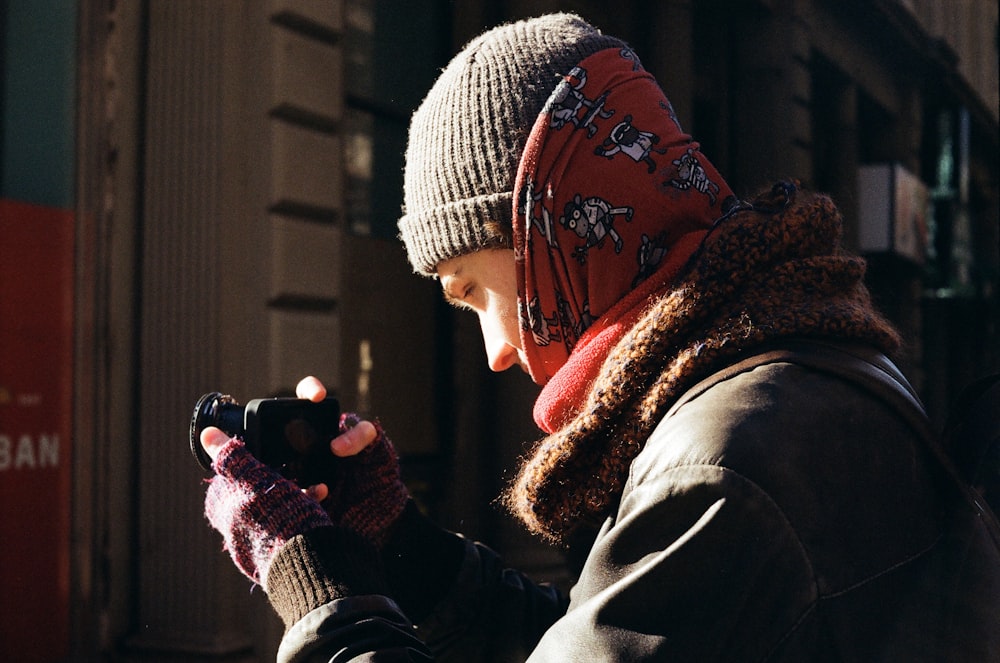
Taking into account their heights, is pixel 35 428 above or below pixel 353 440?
below

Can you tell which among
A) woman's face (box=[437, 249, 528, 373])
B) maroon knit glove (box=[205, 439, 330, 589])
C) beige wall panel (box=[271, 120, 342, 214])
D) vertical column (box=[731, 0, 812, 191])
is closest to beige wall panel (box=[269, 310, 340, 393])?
beige wall panel (box=[271, 120, 342, 214])

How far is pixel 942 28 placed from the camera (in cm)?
1545

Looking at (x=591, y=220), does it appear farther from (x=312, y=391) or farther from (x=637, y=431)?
(x=312, y=391)

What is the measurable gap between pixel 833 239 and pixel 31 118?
3945mm

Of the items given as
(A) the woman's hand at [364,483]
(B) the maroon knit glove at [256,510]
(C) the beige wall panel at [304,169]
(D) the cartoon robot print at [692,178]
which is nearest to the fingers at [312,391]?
(A) the woman's hand at [364,483]

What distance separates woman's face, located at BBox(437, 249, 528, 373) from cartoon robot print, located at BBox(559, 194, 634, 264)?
188mm

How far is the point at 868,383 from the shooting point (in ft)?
4.38

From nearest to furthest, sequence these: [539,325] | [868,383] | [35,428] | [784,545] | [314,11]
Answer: [784,545] < [868,383] < [539,325] < [35,428] < [314,11]

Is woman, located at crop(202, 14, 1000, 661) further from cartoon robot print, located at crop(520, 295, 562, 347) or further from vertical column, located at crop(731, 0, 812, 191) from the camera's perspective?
vertical column, located at crop(731, 0, 812, 191)

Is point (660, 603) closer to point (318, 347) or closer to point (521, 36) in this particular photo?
point (521, 36)

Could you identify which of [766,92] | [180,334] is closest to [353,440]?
[180,334]

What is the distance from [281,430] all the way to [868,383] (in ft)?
3.32

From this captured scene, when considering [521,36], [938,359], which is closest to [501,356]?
[521,36]

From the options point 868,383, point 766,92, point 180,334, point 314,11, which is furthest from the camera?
point 766,92
